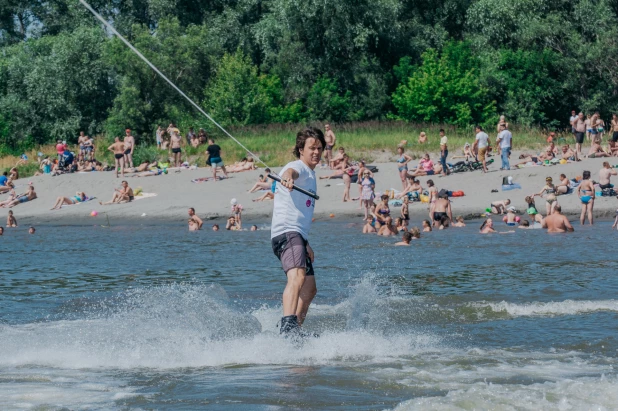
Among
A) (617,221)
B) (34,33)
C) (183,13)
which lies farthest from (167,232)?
(34,33)

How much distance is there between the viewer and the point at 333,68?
46.4 meters

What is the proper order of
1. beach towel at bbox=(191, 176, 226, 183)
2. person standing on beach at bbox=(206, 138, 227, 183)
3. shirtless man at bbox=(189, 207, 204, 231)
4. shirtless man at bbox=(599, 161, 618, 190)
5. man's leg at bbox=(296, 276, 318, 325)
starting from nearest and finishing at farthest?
man's leg at bbox=(296, 276, 318, 325), shirtless man at bbox=(599, 161, 618, 190), shirtless man at bbox=(189, 207, 204, 231), person standing on beach at bbox=(206, 138, 227, 183), beach towel at bbox=(191, 176, 226, 183)

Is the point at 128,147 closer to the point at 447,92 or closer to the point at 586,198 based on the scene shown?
the point at 447,92

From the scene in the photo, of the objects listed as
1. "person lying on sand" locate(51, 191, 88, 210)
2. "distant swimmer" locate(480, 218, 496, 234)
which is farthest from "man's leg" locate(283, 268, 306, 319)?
"person lying on sand" locate(51, 191, 88, 210)

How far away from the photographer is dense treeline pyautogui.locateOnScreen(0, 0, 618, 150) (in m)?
43.1

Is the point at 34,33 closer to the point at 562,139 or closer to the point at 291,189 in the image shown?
the point at 562,139

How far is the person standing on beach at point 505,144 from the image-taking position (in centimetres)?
2914

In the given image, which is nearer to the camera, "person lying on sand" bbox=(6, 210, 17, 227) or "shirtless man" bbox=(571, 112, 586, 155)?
"person lying on sand" bbox=(6, 210, 17, 227)

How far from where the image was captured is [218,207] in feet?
96.8

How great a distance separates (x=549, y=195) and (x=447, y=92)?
20370 mm

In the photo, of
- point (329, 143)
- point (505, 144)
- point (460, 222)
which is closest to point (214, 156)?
point (329, 143)

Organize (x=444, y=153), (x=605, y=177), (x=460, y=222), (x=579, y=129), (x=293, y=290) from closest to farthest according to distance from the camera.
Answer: (x=293, y=290)
(x=460, y=222)
(x=605, y=177)
(x=444, y=153)
(x=579, y=129)

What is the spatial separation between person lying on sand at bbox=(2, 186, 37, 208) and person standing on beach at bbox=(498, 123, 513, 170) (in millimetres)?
16648

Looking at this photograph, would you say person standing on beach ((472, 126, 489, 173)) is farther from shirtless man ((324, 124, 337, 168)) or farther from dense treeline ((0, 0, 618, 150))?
dense treeline ((0, 0, 618, 150))
